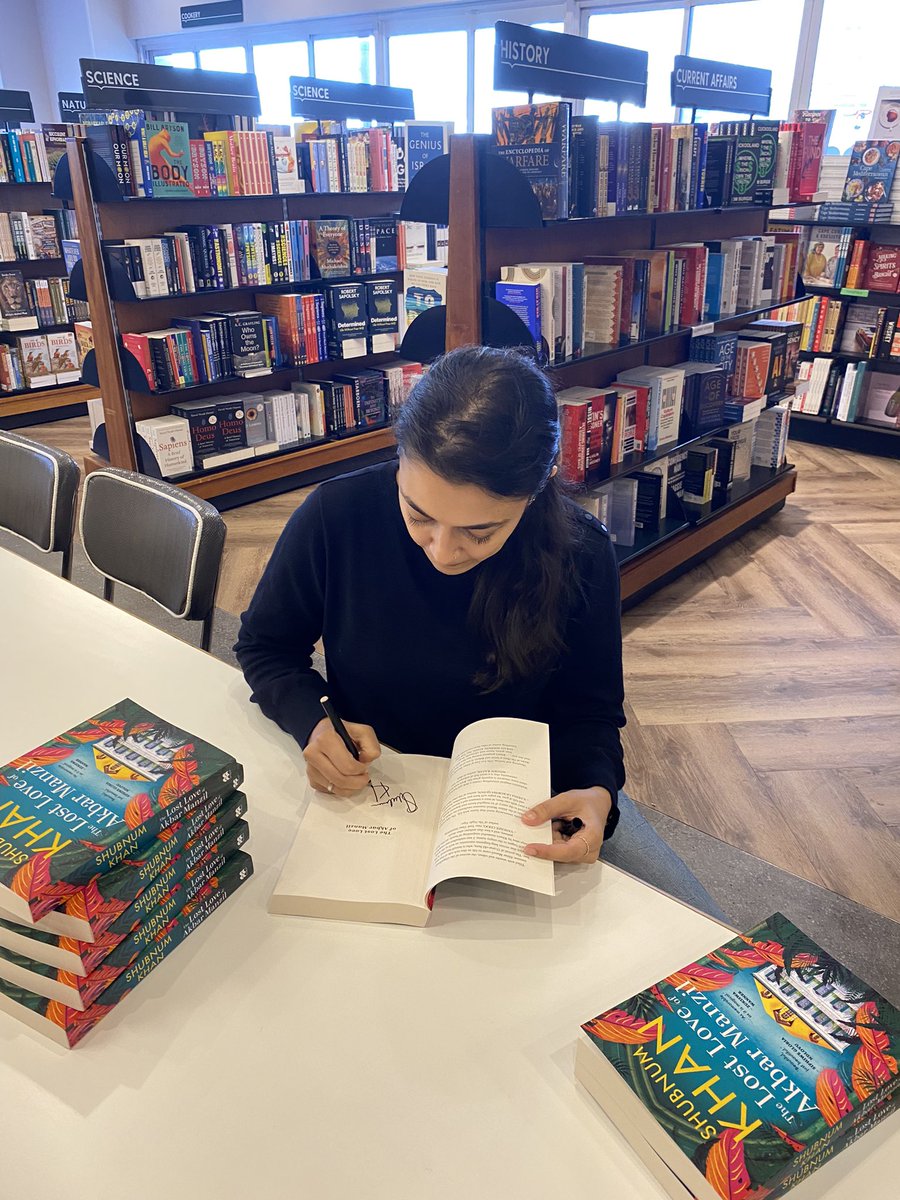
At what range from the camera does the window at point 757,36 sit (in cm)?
522

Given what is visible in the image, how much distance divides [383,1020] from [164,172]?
11.7 feet

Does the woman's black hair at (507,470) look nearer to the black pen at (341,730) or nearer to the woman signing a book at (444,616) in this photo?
the woman signing a book at (444,616)

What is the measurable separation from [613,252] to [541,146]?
0.74m

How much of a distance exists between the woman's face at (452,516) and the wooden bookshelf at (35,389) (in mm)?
5012

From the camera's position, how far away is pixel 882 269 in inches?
180

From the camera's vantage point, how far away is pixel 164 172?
3.50 metres

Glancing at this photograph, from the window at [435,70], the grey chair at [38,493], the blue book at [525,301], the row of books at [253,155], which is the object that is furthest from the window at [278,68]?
the grey chair at [38,493]

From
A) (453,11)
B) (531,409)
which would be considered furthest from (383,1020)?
(453,11)

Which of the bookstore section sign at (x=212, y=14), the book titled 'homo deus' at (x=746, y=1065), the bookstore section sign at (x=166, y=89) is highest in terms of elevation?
the bookstore section sign at (x=212, y=14)

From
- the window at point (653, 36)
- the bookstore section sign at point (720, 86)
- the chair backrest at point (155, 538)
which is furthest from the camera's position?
the window at point (653, 36)

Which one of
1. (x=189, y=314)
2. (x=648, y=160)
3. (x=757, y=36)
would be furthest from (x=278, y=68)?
(x=648, y=160)

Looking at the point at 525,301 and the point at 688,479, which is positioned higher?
the point at 525,301

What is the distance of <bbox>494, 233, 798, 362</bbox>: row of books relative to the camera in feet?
8.27

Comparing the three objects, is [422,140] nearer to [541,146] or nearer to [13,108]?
[541,146]
